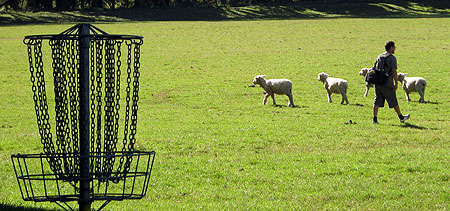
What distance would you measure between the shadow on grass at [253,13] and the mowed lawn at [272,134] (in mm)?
27845

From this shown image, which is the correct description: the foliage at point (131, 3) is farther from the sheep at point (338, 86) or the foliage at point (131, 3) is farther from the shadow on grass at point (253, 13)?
the sheep at point (338, 86)

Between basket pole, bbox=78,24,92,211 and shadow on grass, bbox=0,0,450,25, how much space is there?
6271 centimetres

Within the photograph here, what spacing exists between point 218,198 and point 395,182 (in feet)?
9.79

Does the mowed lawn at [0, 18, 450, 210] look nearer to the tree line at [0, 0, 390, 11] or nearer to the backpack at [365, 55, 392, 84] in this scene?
the backpack at [365, 55, 392, 84]

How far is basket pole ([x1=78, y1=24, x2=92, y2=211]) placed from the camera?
6.26 meters

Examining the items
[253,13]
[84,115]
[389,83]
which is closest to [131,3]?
[253,13]

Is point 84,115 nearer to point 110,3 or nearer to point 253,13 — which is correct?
point 253,13

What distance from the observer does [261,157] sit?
1301 cm

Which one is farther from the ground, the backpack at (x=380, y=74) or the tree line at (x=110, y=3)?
the backpack at (x=380, y=74)

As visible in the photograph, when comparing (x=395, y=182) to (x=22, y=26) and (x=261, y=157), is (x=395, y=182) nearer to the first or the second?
(x=261, y=157)

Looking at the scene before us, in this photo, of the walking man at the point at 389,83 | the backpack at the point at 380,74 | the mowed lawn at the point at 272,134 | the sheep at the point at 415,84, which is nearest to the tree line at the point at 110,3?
the mowed lawn at the point at 272,134

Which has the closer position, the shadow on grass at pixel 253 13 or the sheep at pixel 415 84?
the sheep at pixel 415 84

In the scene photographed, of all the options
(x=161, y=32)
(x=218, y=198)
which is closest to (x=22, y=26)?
(x=161, y=32)

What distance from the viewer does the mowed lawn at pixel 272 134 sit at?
32.3 feet
